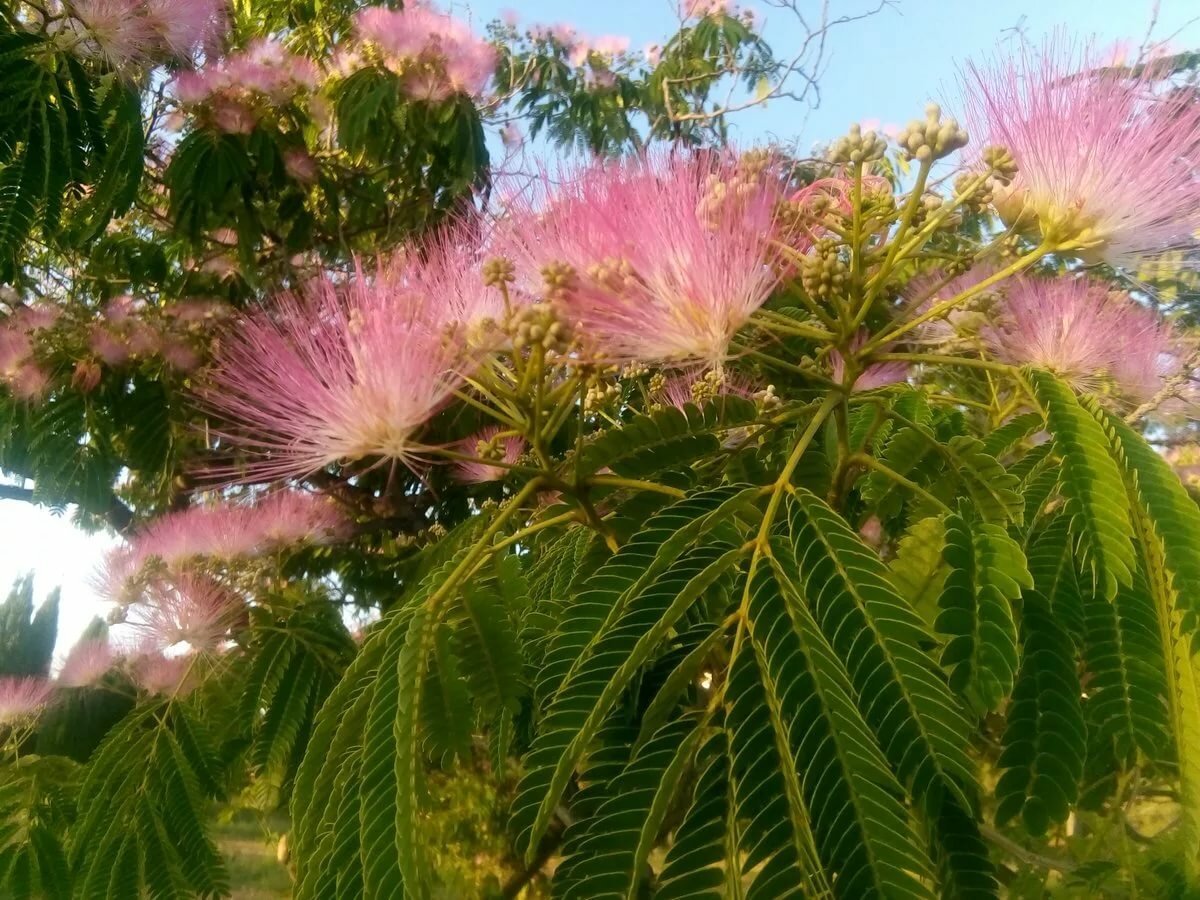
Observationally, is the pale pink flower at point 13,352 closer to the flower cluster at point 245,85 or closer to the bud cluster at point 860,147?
the flower cluster at point 245,85

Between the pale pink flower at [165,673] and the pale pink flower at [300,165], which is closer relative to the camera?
the pale pink flower at [165,673]

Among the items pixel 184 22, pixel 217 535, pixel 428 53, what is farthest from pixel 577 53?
pixel 217 535

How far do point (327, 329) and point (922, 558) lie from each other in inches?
29.7

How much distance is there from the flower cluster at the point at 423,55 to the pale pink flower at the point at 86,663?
2121mm

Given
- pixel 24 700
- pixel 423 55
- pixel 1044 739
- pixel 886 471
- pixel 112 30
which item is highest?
pixel 423 55

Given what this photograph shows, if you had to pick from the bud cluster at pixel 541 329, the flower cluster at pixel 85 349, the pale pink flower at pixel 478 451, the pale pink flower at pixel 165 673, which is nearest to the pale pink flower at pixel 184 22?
the flower cluster at pixel 85 349

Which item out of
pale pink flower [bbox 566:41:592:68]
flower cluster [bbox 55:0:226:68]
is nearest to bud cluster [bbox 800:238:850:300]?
flower cluster [bbox 55:0:226:68]

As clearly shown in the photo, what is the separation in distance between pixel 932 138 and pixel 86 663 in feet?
9.12

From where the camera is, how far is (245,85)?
9.87ft

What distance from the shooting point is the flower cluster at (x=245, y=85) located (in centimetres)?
290

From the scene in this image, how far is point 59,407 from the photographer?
2.70m

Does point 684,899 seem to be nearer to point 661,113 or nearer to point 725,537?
point 725,537

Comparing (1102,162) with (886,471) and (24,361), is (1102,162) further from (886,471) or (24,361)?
(24,361)

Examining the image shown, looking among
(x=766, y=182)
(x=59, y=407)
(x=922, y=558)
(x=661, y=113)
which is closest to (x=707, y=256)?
(x=766, y=182)
